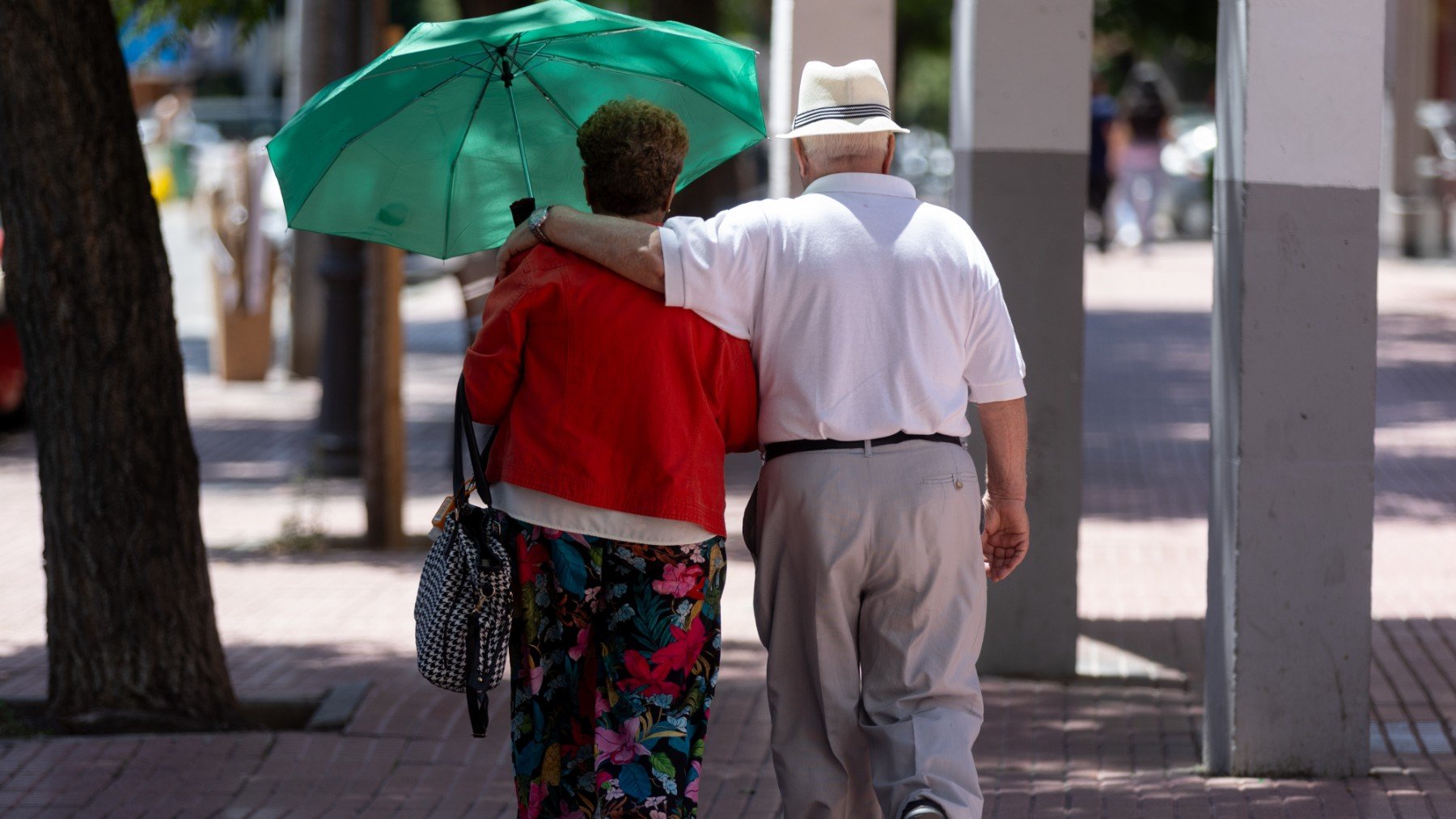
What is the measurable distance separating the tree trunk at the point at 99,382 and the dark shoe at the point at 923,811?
115 inches

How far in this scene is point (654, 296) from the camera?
381 cm

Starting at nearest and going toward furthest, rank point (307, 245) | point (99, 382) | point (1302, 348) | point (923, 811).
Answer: point (923, 811) < point (1302, 348) < point (99, 382) < point (307, 245)

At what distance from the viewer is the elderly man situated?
3.90m

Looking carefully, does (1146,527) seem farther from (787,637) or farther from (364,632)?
(787,637)

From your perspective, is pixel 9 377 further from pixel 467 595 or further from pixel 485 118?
pixel 467 595

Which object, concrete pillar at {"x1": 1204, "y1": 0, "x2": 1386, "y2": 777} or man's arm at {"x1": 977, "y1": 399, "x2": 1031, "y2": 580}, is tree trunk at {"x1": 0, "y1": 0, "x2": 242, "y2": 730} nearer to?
man's arm at {"x1": 977, "y1": 399, "x2": 1031, "y2": 580}

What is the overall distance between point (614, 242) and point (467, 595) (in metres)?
0.78

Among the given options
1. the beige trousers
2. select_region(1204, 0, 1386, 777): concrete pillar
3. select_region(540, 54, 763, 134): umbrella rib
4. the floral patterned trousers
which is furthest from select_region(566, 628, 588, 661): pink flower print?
select_region(1204, 0, 1386, 777): concrete pillar

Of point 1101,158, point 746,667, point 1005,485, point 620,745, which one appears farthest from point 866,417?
point 1101,158

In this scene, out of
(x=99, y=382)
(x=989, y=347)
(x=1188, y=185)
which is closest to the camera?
(x=989, y=347)

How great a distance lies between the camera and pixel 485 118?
425 cm

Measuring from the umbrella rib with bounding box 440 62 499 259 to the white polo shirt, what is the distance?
632mm

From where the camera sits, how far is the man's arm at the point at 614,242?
148 inches

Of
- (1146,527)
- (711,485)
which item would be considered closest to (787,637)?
(711,485)
